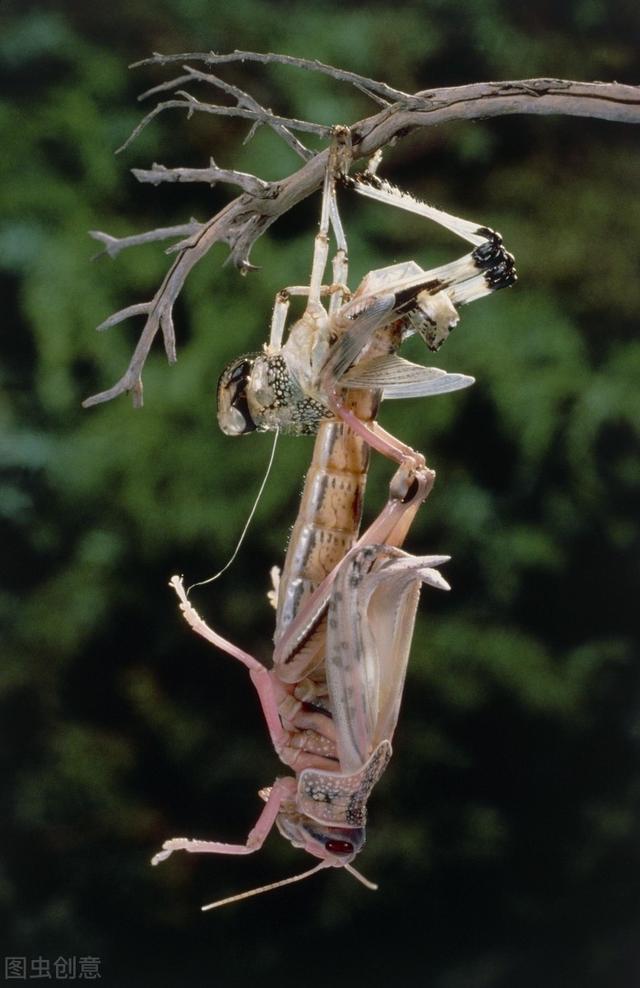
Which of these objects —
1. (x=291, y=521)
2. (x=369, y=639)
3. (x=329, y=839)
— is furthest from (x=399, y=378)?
(x=291, y=521)

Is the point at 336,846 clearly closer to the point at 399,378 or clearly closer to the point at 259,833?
the point at 259,833

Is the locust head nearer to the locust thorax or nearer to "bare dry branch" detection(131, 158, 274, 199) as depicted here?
"bare dry branch" detection(131, 158, 274, 199)

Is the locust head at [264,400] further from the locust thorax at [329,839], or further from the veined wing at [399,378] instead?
the locust thorax at [329,839]

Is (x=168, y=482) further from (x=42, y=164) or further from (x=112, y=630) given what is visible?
(x=42, y=164)

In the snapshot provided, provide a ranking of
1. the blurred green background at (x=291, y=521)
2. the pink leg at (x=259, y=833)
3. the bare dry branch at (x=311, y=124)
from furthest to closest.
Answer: the blurred green background at (x=291, y=521)
the pink leg at (x=259, y=833)
the bare dry branch at (x=311, y=124)

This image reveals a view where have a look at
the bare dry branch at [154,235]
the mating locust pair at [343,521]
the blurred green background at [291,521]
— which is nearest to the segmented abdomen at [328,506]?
the mating locust pair at [343,521]

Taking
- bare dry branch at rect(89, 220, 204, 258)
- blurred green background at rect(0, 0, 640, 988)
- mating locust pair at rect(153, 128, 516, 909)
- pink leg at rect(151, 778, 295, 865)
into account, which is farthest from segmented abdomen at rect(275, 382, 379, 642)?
blurred green background at rect(0, 0, 640, 988)
